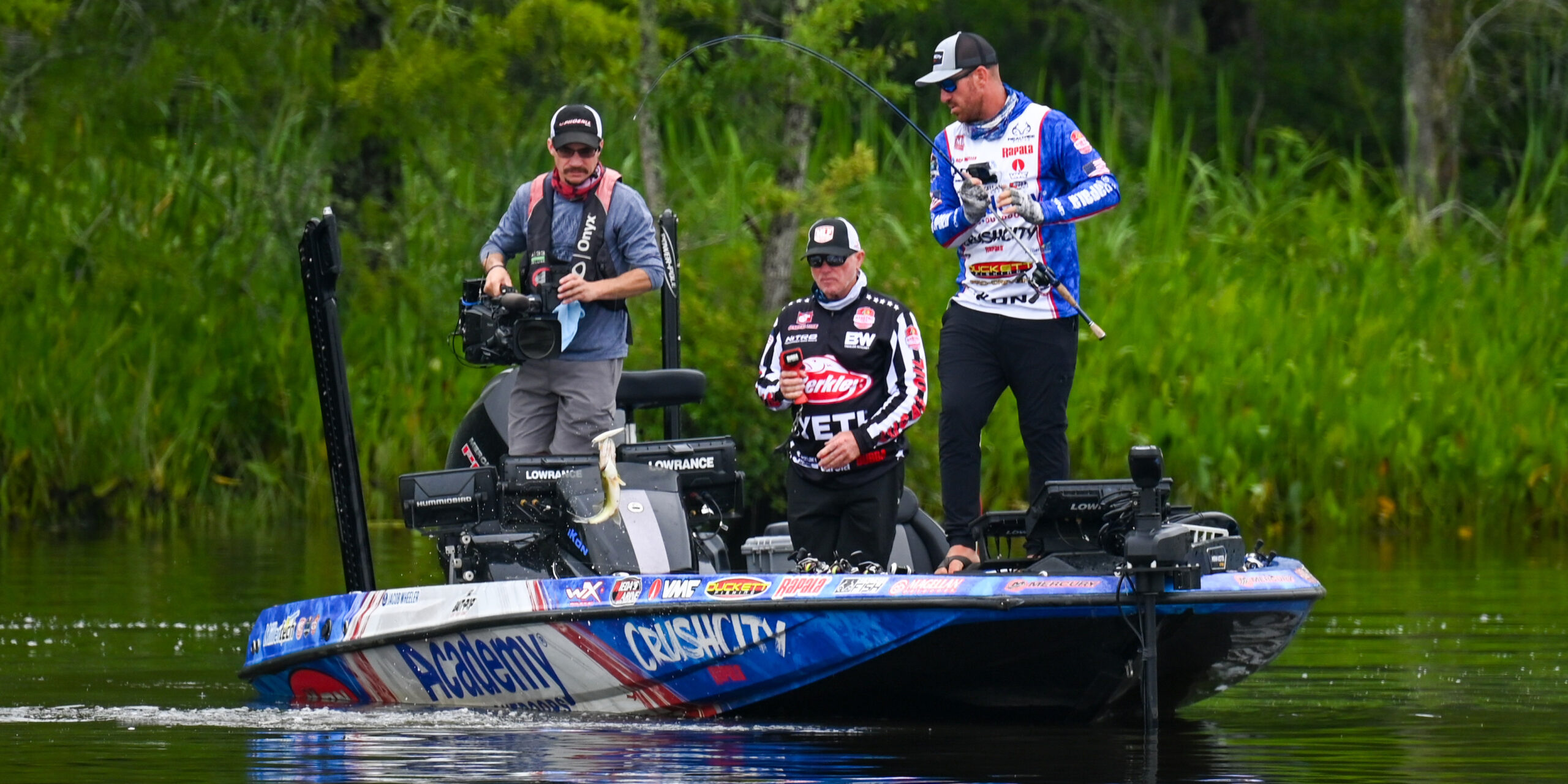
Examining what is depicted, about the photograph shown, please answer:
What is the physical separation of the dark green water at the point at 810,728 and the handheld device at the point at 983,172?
169 cm

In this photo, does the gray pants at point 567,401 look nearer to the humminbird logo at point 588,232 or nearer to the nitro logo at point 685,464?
the nitro logo at point 685,464

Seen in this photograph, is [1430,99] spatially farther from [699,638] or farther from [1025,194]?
[699,638]

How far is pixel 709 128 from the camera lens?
18.8 metres

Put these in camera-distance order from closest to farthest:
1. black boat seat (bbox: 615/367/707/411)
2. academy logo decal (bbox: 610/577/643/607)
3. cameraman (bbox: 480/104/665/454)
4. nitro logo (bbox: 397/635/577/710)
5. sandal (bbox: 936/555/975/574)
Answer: academy logo decal (bbox: 610/577/643/607) < nitro logo (bbox: 397/635/577/710) < sandal (bbox: 936/555/975/574) < cameraman (bbox: 480/104/665/454) < black boat seat (bbox: 615/367/707/411)

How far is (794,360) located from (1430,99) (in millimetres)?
10969

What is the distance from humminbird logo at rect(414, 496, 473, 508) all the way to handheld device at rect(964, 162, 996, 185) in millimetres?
1960

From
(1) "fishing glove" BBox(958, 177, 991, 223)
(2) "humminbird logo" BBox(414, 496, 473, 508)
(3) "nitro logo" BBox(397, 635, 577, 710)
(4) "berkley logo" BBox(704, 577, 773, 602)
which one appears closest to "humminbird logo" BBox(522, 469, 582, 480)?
(2) "humminbird logo" BBox(414, 496, 473, 508)

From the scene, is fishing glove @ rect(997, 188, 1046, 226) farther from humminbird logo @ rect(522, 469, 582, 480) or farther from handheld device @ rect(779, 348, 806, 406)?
humminbird logo @ rect(522, 469, 582, 480)

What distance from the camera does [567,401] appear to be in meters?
8.85

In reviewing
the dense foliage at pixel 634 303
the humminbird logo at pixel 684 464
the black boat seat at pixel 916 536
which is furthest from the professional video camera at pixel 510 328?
the dense foliage at pixel 634 303

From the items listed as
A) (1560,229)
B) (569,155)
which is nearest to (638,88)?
(569,155)

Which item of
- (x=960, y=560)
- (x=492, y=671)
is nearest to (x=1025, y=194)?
(x=960, y=560)

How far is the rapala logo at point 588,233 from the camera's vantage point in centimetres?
870

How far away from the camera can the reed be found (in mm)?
14664
